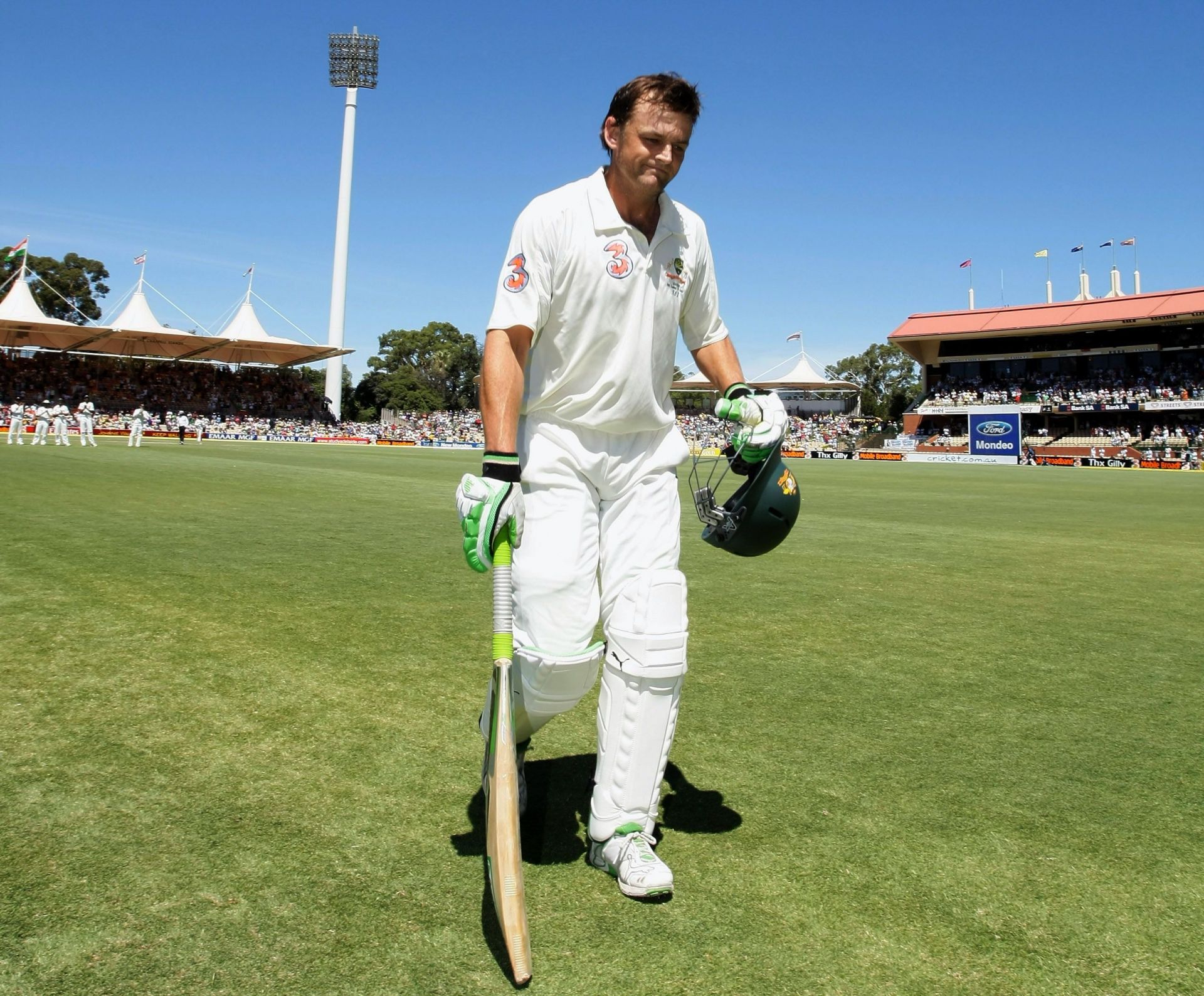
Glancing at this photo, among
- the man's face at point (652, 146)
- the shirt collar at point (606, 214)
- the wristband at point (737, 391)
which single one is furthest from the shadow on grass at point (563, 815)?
the man's face at point (652, 146)

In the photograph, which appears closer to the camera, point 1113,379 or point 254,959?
point 254,959

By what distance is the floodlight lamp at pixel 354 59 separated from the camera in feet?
247

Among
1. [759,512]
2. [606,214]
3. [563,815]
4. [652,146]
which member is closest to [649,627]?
[759,512]

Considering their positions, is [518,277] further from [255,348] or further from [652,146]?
[255,348]

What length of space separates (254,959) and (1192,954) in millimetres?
2391

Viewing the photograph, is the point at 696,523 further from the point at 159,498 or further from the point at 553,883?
the point at 553,883

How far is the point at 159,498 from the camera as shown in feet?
48.5

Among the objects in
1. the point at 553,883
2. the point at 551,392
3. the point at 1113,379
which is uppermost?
the point at 1113,379

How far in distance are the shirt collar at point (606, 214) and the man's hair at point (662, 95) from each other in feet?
0.69

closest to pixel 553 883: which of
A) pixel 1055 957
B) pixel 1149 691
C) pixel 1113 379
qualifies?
pixel 1055 957

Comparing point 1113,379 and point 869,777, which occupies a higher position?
point 1113,379

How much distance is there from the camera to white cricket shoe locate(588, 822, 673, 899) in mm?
2727

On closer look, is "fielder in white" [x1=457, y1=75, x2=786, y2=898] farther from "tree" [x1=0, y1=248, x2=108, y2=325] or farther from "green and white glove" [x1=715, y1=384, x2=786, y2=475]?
"tree" [x1=0, y1=248, x2=108, y2=325]

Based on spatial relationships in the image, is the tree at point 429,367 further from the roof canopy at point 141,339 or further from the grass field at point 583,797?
the grass field at point 583,797
